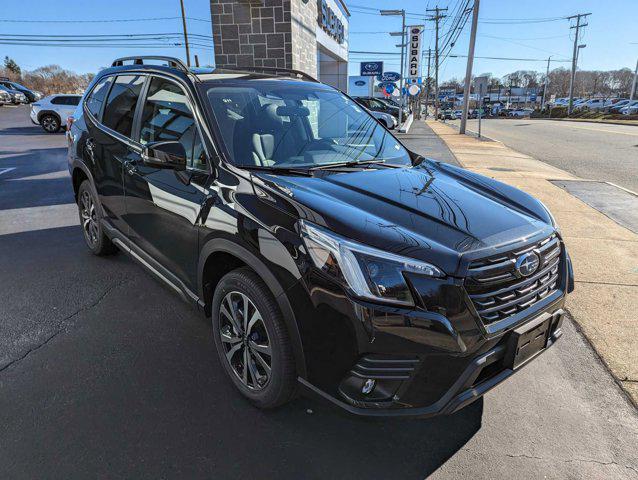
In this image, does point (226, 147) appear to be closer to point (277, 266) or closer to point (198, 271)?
point (198, 271)

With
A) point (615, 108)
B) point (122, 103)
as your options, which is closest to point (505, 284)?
point (122, 103)

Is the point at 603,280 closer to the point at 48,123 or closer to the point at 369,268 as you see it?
the point at 369,268

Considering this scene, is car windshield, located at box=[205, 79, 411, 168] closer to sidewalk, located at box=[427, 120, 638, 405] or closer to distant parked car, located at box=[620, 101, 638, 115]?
sidewalk, located at box=[427, 120, 638, 405]

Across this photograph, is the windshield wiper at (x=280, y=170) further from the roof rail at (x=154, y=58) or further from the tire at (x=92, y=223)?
the tire at (x=92, y=223)

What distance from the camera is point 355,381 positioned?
1988 mm

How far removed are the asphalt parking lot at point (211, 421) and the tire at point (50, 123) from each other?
19.7 meters

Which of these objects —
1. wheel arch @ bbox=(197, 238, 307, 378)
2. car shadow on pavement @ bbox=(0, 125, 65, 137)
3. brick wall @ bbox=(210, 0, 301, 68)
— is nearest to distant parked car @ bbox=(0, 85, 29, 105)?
car shadow on pavement @ bbox=(0, 125, 65, 137)

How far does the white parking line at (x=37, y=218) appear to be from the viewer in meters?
6.21

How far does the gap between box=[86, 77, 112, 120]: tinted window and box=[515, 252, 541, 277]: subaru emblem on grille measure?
13.2 feet

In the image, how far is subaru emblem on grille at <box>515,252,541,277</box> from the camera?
220cm

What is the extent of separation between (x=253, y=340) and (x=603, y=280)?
3759 millimetres

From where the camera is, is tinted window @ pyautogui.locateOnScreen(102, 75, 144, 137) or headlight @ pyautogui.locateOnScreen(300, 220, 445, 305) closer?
headlight @ pyautogui.locateOnScreen(300, 220, 445, 305)

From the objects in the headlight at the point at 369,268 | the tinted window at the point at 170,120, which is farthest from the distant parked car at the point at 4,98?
the headlight at the point at 369,268

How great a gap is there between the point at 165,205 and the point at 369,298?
5.91ft
